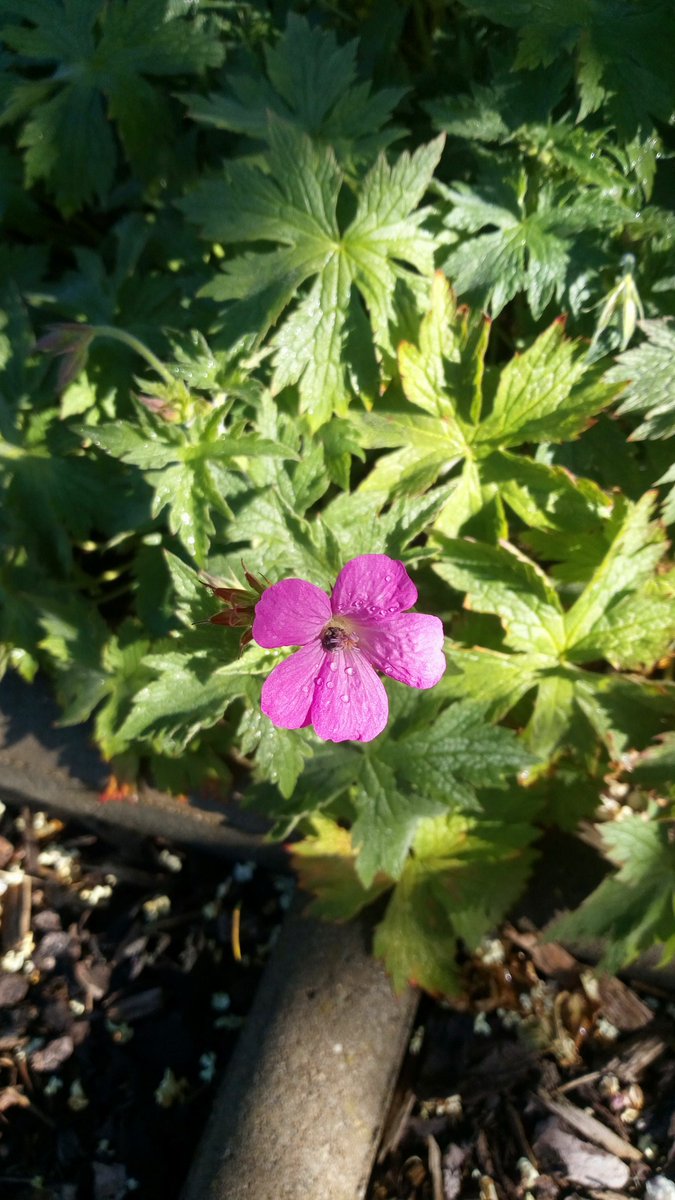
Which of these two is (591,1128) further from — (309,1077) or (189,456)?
(189,456)

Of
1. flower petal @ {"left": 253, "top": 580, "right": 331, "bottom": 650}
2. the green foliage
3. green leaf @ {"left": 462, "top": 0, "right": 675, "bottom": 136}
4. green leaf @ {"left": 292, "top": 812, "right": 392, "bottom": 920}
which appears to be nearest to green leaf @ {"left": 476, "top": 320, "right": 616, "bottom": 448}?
the green foliage

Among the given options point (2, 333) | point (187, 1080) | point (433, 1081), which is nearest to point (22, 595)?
point (2, 333)

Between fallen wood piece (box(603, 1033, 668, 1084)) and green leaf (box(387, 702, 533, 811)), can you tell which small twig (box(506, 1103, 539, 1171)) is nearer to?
fallen wood piece (box(603, 1033, 668, 1084))

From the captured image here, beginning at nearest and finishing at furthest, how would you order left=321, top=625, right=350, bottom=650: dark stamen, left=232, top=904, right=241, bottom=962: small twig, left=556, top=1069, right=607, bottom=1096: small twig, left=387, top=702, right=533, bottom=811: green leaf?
left=321, top=625, right=350, bottom=650: dark stamen → left=387, top=702, right=533, bottom=811: green leaf → left=556, top=1069, right=607, bottom=1096: small twig → left=232, top=904, right=241, bottom=962: small twig

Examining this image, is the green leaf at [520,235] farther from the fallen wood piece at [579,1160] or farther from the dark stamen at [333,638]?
A: the fallen wood piece at [579,1160]

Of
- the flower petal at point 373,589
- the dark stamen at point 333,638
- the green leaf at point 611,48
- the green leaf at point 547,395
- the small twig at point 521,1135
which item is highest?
the green leaf at point 611,48

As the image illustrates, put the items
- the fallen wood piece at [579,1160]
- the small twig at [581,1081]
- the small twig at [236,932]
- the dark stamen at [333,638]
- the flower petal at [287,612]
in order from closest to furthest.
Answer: the flower petal at [287,612] → the dark stamen at [333,638] → the fallen wood piece at [579,1160] → the small twig at [581,1081] → the small twig at [236,932]

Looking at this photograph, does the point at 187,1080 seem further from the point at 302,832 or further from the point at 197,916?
the point at 302,832

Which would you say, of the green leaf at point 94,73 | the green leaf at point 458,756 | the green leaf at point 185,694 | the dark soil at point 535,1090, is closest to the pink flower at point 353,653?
the green leaf at point 185,694
